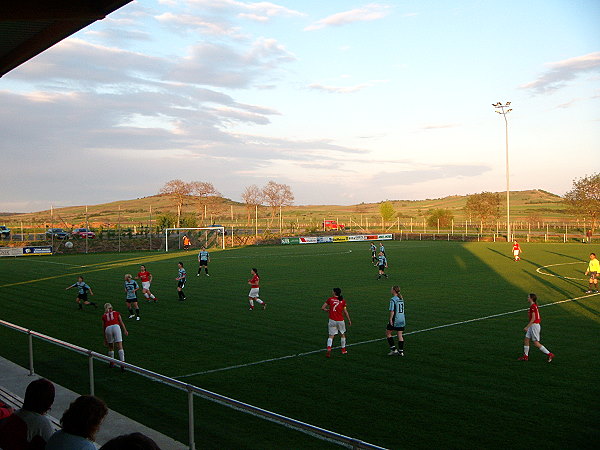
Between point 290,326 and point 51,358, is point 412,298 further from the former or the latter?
point 51,358

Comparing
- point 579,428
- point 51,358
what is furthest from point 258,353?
point 579,428

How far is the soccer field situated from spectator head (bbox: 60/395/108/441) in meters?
4.49

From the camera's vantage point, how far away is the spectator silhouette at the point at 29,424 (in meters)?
4.88

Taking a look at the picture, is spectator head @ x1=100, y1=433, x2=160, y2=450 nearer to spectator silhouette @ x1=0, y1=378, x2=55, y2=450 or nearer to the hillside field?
spectator silhouette @ x1=0, y1=378, x2=55, y2=450

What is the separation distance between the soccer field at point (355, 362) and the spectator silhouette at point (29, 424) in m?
3.75

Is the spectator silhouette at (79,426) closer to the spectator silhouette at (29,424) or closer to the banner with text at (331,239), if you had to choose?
the spectator silhouette at (29,424)

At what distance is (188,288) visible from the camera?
27.6m

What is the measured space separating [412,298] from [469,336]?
25.0 feet

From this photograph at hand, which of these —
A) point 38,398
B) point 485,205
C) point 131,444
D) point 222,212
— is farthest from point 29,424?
point 222,212

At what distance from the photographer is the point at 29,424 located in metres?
4.90

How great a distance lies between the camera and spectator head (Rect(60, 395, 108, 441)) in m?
4.09

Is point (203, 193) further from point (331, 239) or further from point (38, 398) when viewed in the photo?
point (38, 398)

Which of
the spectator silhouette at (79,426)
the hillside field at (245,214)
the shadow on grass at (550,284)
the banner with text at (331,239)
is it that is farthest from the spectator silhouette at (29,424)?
the hillside field at (245,214)

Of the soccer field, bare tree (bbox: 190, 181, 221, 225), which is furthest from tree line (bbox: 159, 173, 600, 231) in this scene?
the soccer field
